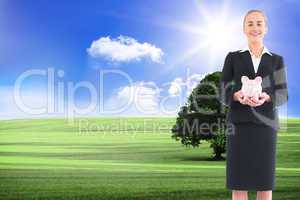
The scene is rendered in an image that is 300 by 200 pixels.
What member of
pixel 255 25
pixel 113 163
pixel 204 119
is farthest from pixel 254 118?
pixel 113 163

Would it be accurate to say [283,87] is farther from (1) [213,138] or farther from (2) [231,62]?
(1) [213,138]

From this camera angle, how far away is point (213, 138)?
274 inches

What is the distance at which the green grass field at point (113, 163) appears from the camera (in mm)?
5871

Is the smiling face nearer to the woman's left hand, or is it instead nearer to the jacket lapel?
Answer: the jacket lapel

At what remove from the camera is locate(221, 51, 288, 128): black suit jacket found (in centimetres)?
313

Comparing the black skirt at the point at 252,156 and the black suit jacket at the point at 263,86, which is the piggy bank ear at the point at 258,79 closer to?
the black suit jacket at the point at 263,86

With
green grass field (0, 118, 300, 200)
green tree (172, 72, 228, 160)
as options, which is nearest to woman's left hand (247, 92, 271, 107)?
green grass field (0, 118, 300, 200)

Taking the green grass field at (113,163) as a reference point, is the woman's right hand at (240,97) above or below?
above

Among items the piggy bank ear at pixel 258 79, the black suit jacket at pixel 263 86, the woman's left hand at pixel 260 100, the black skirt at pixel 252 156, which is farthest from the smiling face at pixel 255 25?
the black skirt at pixel 252 156

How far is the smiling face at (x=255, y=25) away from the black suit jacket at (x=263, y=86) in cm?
12

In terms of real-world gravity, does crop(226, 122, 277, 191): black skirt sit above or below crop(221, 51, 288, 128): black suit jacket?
below

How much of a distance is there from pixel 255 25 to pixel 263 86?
1.15ft

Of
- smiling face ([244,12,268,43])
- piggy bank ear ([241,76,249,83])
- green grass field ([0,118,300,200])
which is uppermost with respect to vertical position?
smiling face ([244,12,268,43])

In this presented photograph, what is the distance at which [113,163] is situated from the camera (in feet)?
22.6
